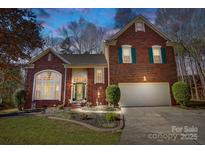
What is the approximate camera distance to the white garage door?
31.7 feet

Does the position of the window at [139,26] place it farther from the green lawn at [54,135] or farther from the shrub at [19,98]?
the shrub at [19,98]

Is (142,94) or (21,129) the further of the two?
(142,94)

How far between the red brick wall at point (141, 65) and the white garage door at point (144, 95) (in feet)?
1.35

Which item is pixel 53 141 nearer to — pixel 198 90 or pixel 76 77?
pixel 76 77

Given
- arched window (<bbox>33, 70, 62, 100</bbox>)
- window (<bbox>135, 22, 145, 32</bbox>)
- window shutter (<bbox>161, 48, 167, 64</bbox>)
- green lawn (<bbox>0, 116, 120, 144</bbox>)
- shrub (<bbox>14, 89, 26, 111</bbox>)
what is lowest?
green lawn (<bbox>0, 116, 120, 144</bbox>)

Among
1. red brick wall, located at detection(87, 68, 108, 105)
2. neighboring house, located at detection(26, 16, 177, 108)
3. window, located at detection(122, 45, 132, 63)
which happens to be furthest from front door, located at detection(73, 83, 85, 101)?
window, located at detection(122, 45, 132, 63)

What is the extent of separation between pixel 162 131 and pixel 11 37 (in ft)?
21.9

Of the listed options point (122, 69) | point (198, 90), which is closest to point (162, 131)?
point (122, 69)

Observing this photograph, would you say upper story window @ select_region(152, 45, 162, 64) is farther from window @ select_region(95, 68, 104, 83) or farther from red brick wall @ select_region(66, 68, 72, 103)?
red brick wall @ select_region(66, 68, 72, 103)

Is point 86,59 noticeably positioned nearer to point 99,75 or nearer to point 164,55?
point 99,75

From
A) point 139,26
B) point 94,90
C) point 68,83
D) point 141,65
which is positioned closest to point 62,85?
point 68,83

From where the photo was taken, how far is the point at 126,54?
10188mm

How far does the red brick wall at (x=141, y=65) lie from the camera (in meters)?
9.84

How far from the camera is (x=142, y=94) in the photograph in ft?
31.9
